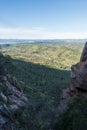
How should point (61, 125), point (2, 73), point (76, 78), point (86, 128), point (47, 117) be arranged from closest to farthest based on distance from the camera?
point (86, 128)
point (61, 125)
point (76, 78)
point (47, 117)
point (2, 73)

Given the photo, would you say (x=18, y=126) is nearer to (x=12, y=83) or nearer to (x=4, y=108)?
(x=4, y=108)

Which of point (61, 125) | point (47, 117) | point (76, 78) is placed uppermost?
point (76, 78)

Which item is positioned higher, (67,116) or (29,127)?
(67,116)

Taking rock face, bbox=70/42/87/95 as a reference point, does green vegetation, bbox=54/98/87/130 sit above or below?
below

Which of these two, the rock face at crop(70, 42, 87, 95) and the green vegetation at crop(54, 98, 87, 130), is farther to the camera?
the rock face at crop(70, 42, 87, 95)

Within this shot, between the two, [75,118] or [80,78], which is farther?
[80,78]

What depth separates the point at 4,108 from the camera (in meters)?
42.3

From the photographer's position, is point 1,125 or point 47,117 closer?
point 1,125

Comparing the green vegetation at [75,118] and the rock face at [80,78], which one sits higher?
the rock face at [80,78]

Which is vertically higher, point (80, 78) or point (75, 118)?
point (80, 78)

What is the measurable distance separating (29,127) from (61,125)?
24.3ft

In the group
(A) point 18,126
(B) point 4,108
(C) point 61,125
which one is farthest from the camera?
(B) point 4,108

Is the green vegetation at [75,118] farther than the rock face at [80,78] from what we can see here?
No

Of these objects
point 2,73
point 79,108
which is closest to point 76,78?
point 79,108
